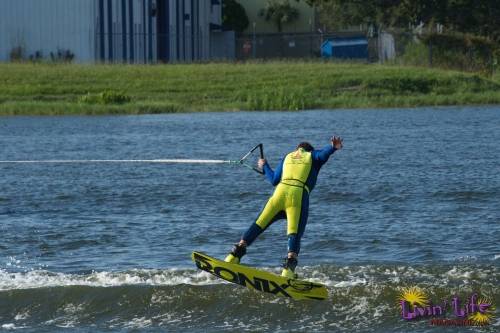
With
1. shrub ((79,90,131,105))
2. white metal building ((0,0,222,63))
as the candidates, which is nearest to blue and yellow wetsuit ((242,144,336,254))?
shrub ((79,90,131,105))

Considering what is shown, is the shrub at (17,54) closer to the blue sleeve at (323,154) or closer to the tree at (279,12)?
the tree at (279,12)

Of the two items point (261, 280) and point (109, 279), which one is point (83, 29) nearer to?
point (109, 279)

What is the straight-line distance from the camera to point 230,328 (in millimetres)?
15008

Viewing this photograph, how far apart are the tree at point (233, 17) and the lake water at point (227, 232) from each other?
52201mm

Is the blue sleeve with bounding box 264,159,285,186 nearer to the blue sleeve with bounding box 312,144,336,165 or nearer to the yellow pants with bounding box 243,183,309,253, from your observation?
the yellow pants with bounding box 243,183,309,253

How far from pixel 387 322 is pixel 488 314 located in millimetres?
1175

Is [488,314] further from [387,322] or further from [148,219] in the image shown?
[148,219]

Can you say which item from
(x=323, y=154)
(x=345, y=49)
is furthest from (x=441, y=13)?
(x=323, y=154)

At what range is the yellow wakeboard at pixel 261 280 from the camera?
1527 cm

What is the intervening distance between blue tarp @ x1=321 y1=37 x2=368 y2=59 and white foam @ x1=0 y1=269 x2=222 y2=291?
57.1 m

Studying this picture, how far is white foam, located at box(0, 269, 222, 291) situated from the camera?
16641 millimetres

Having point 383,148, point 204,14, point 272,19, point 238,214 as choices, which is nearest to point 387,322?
point 238,214

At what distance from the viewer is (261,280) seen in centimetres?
1539

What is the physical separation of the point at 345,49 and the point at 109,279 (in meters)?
58.8
